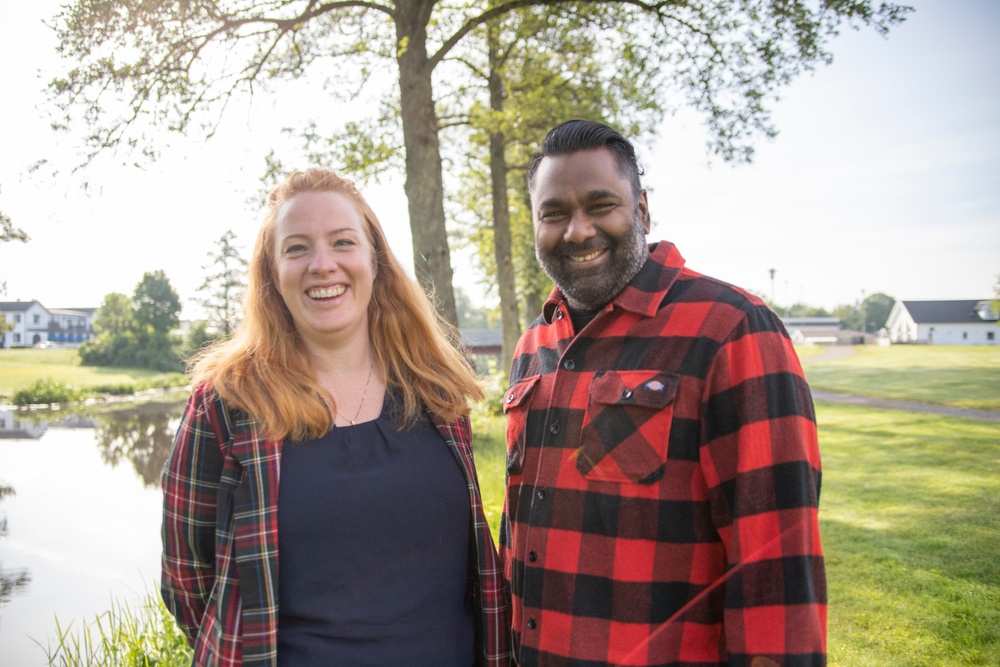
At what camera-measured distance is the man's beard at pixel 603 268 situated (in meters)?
2.03

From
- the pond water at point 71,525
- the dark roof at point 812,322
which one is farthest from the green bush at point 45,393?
the dark roof at point 812,322

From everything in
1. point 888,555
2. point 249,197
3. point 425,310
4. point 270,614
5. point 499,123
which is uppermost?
point 499,123

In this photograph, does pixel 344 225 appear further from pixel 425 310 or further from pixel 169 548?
pixel 169 548

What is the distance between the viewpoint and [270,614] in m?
2.01

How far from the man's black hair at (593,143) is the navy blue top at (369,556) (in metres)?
1.14

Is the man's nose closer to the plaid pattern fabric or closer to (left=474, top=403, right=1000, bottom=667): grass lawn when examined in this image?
the plaid pattern fabric

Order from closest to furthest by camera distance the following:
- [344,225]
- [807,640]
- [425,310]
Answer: [807,640], [344,225], [425,310]

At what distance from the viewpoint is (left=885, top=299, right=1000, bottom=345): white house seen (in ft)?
19.5

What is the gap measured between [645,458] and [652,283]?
527 millimetres

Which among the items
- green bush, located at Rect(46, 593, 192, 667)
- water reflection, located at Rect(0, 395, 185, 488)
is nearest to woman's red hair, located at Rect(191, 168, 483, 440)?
green bush, located at Rect(46, 593, 192, 667)

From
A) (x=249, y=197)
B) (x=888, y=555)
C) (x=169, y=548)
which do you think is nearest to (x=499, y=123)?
(x=249, y=197)

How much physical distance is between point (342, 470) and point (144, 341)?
38552 mm

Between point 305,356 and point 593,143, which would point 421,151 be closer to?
point 305,356

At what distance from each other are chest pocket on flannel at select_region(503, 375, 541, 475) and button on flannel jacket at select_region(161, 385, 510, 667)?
30cm
